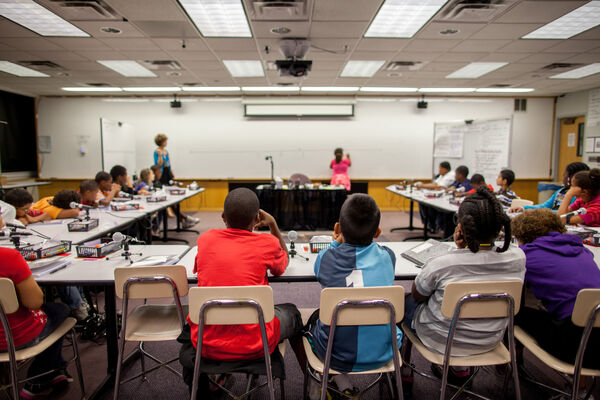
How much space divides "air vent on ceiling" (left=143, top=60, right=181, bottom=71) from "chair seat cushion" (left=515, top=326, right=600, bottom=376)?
5.18 meters

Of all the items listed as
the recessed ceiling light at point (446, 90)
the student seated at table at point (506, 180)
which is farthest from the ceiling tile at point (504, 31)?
the recessed ceiling light at point (446, 90)

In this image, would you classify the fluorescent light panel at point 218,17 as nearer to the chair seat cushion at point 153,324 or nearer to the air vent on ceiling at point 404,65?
the air vent on ceiling at point 404,65

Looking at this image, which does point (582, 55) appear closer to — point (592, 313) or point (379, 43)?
point (379, 43)

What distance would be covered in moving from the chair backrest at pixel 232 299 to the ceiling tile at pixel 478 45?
161 inches

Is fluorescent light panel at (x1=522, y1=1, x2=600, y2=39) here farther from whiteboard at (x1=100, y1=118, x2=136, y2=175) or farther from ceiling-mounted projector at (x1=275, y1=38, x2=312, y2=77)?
whiteboard at (x1=100, y1=118, x2=136, y2=175)

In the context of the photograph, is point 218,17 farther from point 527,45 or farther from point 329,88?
point 329,88

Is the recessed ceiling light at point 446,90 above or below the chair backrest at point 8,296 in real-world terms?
above

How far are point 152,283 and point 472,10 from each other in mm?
3517

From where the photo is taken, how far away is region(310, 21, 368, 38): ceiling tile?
353cm

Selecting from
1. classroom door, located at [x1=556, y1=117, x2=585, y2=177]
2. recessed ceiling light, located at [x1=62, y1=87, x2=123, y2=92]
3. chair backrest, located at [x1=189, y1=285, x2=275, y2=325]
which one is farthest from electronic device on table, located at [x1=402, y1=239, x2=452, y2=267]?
classroom door, located at [x1=556, y1=117, x2=585, y2=177]

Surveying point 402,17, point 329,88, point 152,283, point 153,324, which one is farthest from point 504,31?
point 153,324

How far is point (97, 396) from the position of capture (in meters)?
1.87

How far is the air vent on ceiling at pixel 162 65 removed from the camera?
4.95m

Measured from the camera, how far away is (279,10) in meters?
3.17
